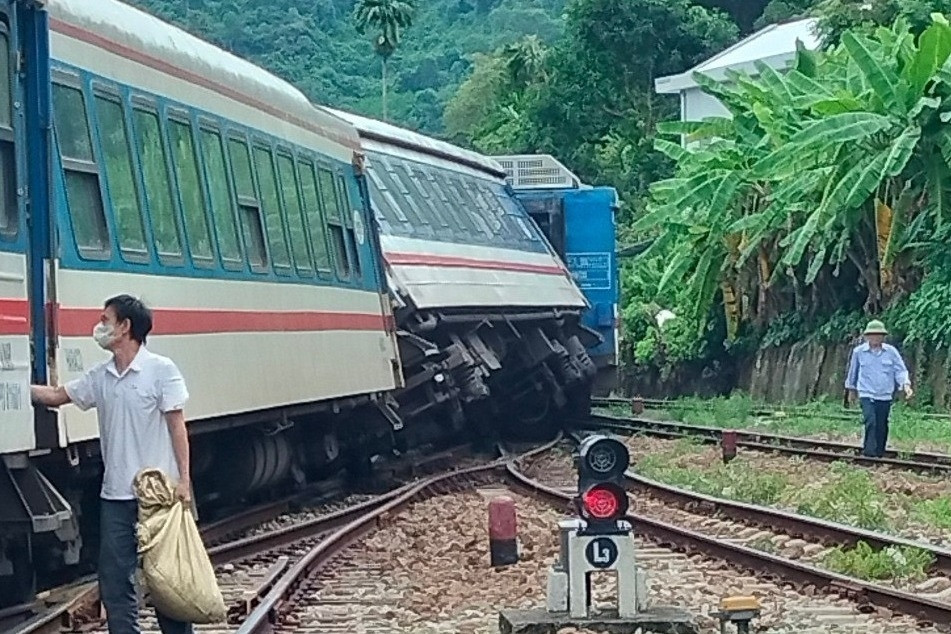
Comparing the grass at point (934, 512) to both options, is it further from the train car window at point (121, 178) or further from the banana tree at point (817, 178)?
the banana tree at point (817, 178)

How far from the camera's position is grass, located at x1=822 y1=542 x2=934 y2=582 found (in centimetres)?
1027

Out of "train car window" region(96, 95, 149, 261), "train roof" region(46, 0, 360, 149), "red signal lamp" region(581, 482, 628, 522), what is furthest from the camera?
"train car window" region(96, 95, 149, 261)

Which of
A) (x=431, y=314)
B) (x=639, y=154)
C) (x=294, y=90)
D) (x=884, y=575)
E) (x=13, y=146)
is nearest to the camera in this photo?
(x=13, y=146)

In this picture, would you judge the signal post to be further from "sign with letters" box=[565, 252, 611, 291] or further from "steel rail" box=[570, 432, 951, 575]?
"sign with letters" box=[565, 252, 611, 291]

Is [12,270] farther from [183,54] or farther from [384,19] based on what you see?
[384,19]

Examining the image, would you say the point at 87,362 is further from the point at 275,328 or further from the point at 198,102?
the point at 275,328

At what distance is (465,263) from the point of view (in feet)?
68.4

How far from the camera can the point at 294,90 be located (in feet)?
50.1

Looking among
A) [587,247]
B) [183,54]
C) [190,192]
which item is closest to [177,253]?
[190,192]

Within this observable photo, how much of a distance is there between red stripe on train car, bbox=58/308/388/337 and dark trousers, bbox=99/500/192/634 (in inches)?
72.2

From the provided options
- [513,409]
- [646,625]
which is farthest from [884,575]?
[513,409]

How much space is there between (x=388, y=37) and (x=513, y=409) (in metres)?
52.1

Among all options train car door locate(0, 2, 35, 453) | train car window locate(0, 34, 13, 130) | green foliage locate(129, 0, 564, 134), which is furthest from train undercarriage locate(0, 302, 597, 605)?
green foliage locate(129, 0, 564, 134)

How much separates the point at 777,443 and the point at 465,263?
409cm
